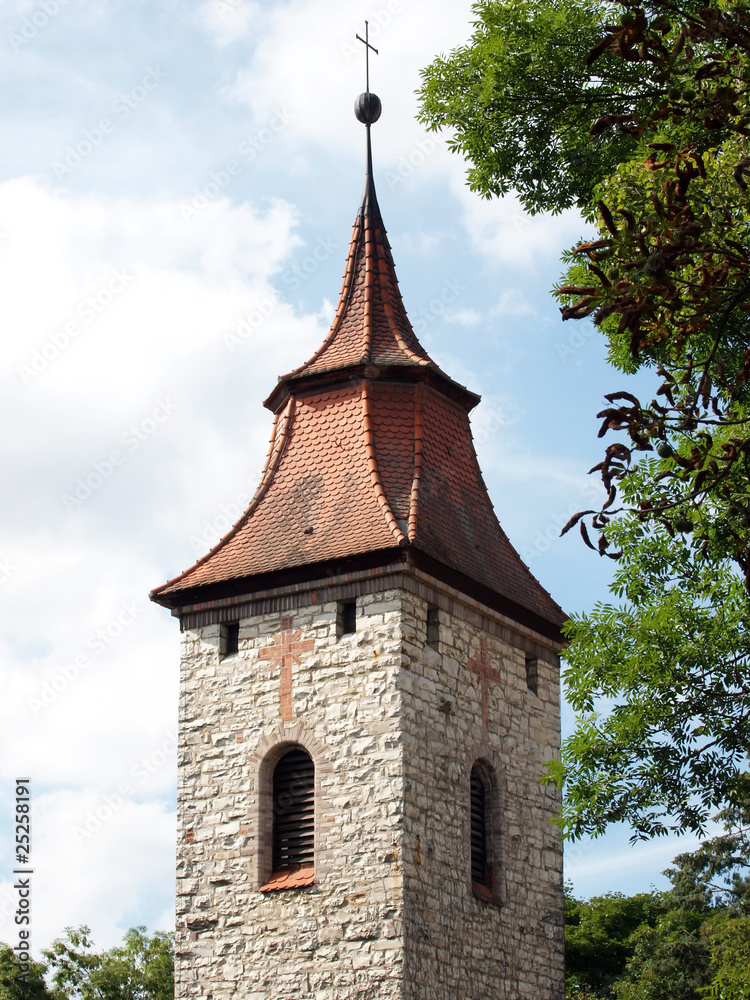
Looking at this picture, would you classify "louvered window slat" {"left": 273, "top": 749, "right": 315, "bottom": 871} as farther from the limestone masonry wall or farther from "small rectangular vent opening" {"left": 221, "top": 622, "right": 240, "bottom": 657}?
"small rectangular vent opening" {"left": 221, "top": 622, "right": 240, "bottom": 657}

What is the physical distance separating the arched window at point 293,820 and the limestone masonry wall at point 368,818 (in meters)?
0.17

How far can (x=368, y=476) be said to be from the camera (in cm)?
1875

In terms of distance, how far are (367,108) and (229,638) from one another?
26.1ft

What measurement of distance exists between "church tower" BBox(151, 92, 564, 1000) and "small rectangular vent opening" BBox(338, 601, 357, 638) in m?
0.03

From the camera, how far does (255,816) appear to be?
56.4 feet

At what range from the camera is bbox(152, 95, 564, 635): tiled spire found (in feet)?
59.1

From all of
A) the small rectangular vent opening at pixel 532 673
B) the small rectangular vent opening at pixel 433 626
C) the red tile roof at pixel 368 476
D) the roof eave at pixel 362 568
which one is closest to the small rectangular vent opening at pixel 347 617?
the roof eave at pixel 362 568

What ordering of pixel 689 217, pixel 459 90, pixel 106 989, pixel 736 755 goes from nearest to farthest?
1. pixel 689 217
2. pixel 736 755
3. pixel 459 90
4. pixel 106 989

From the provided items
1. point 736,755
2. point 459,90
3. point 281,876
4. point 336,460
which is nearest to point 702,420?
point 736,755

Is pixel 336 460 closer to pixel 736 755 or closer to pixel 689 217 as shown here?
pixel 736 755

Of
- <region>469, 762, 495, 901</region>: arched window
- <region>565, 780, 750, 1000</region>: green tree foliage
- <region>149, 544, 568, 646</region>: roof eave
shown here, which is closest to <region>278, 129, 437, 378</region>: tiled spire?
<region>149, 544, 568, 646</region>: roof eave

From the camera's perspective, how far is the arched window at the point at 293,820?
16906mm

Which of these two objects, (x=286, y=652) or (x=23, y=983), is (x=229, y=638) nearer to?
(x=286, y=652)

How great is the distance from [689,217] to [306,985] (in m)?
11.0
